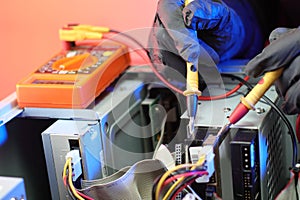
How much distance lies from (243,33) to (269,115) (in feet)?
0.74

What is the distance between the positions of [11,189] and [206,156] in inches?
11.3

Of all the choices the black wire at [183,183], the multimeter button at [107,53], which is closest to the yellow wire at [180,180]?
the black wire at [183,183]

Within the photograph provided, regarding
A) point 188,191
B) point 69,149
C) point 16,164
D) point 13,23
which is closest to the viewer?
point 188,191

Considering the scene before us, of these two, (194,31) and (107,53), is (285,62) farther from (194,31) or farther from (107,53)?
(107,53)

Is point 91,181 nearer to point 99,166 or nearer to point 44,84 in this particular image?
point 99,166

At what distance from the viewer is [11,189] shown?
2.55ft

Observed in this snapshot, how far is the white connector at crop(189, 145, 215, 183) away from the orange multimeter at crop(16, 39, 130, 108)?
30 cm

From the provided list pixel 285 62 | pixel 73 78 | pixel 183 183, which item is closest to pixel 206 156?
pixel 183 183

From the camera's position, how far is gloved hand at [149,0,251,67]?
0.97m

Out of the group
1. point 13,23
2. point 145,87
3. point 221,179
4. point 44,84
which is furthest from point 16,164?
point 13,23

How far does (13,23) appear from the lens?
1532 millimetres

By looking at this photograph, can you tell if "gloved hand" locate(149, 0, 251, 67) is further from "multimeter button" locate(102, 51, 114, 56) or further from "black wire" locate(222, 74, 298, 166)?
"multimeter button" locate(102, 51, 114, 56)

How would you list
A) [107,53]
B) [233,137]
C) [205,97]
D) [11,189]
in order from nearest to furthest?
[11,189] < [233,137] < [205,97] < [107,53]

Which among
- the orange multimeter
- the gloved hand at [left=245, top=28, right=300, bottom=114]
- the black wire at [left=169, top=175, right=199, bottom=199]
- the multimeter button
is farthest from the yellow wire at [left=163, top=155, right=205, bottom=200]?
the multimeter button
